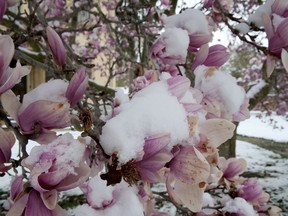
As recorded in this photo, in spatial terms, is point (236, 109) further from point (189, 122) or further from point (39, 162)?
point (39, 162)

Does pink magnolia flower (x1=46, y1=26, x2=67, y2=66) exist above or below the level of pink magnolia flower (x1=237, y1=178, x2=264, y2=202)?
above

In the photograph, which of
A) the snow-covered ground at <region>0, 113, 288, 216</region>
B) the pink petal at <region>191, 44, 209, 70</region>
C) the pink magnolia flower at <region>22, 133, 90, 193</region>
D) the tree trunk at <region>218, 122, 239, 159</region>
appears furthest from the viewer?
the tree trunk at <region>218, 122, 239, 159</region>

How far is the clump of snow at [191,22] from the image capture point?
42.7 inches

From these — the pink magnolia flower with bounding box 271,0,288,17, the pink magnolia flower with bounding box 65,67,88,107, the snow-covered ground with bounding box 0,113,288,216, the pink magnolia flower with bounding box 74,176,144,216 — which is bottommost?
the snow-covered ground with bounding box 0,113,288,216

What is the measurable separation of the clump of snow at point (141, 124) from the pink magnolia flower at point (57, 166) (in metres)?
0.05

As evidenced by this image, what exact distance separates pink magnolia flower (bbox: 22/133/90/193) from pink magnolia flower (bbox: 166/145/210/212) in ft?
0.48

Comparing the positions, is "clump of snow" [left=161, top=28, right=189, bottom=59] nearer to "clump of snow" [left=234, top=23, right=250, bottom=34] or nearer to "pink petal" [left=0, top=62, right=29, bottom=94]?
"clump of snow" [left=234, top=23, right=250, bottom=34]

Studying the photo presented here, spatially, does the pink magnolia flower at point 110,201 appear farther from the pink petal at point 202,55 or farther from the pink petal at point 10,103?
the pink petal at point 202,55

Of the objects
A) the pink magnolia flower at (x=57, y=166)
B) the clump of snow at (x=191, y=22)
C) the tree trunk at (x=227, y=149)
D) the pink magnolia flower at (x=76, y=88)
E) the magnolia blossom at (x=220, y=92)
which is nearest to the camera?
the pink magnolia flower at (x=57, y=166)

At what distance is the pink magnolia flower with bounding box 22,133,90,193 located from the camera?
563mm

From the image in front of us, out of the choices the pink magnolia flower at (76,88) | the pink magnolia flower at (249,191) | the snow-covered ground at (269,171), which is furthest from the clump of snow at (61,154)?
the snow-covered ground at (269,171)

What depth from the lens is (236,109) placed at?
2.86 ft

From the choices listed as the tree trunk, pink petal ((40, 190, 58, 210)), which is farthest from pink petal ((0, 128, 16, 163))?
the tree trunk

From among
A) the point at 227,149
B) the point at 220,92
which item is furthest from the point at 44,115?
the point at 227,149
